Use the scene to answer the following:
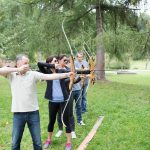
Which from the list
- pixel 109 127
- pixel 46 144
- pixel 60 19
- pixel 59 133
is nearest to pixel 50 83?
pixel 46 144

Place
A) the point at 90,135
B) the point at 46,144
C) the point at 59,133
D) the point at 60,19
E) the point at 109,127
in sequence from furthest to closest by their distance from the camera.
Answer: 1. the point at 60,19
2. the point at 109,127
3. the point at 90,135
4. the point at 59,133
5. the point at 46,144

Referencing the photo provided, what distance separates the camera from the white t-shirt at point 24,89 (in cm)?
485

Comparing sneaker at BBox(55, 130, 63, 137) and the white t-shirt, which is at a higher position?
the white t-shirt

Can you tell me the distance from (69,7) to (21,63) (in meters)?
15.2

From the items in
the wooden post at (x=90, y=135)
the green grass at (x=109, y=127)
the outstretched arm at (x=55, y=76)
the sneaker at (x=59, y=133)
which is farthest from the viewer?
the sneaker at (x=59, y=133)

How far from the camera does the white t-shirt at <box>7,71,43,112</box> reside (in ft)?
15.9

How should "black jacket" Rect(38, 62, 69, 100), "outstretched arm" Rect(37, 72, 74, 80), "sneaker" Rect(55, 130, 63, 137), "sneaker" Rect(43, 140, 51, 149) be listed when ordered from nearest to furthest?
1. "outstretched arm" Rect(37, 72, 74, 80)
2. "black jacket" Rect(38, 62, 69, 100)
3. "sneaker" Rect(43, 140, 51, 149)
4. "sneaker" Rect(55, 130, 63, 137)

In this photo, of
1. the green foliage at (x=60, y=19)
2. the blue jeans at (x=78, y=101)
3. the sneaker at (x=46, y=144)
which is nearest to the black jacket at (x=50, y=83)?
the sneaker at (x=46, y=144)

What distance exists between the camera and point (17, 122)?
4.92 meters

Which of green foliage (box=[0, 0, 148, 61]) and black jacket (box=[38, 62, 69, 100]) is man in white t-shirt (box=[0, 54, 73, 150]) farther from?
green foliage (box=[0, 0, 148, 61])

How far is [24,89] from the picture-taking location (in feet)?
15.9

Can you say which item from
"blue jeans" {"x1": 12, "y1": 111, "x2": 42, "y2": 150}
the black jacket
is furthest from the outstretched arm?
the black jacket

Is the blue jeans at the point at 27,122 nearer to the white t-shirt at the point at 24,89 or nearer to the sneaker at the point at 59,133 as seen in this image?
the white t-shirt at the point at 24,89

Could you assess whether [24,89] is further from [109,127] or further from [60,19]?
[60,19]
